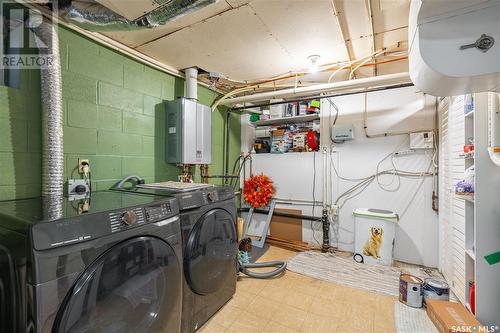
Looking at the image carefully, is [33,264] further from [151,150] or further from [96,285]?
[151,150]

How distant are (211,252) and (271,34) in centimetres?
172

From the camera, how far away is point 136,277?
3.23 ft

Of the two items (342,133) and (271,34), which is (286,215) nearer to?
(342,133)

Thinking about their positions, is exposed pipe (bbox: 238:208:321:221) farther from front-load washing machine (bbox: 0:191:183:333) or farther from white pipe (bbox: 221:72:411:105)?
front-load washing machine (bbox: 0:191:183:333)

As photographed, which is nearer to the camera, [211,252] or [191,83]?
[211,252]

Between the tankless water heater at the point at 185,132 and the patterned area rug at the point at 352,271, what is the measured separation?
1.62 m

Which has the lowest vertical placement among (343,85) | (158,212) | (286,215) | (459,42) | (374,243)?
(374,243)

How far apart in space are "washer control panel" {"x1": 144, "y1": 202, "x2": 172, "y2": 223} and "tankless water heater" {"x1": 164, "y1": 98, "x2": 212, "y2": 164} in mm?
1051

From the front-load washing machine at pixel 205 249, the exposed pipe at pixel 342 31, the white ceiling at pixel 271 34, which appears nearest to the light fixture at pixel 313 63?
the white ceiling at pixel 271 34

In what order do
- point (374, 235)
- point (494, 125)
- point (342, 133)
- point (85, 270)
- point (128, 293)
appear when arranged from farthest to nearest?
point (342, 133) < point (374, 235) < point (494, 125) < point (128, 293) < point (85, 270)

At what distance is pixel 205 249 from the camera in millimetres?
1476

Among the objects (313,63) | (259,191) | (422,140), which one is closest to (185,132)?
(313,63)

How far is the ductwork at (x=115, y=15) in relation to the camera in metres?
1.29

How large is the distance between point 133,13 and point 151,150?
3.82 ft
